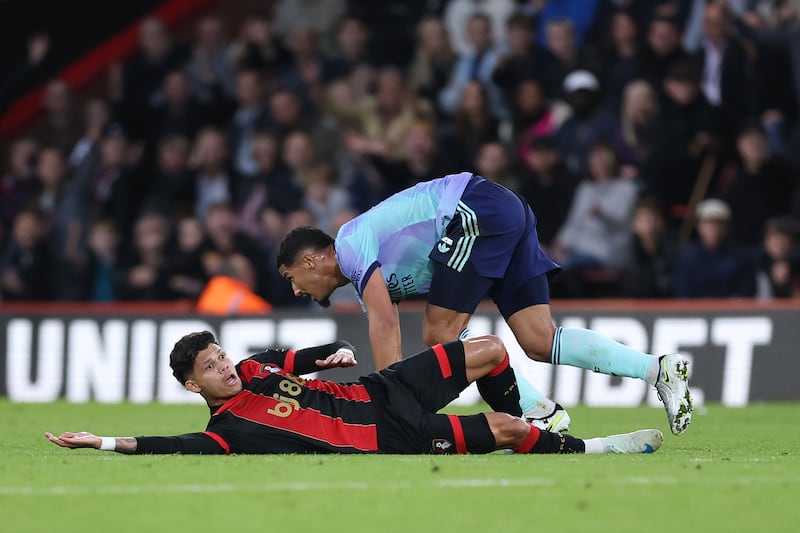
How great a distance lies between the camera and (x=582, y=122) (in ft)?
47.1

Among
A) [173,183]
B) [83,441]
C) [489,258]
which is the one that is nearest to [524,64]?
[173,183]

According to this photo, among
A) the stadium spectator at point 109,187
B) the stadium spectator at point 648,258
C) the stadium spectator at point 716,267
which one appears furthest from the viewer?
the stadium spectator at point 109,187

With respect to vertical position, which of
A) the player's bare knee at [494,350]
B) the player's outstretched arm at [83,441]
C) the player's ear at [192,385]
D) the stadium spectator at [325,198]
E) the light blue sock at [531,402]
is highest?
the stadium spectator at [325,198]

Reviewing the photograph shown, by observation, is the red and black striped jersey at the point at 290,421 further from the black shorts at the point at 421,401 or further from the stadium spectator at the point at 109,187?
the stadium spectator at the point at 109,187

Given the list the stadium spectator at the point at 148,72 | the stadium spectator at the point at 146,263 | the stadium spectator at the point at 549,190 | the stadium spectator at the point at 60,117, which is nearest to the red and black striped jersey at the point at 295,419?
the stadium spectator at the point at 549,190

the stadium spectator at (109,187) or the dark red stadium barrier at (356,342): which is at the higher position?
the stadium spectator at (109,187)

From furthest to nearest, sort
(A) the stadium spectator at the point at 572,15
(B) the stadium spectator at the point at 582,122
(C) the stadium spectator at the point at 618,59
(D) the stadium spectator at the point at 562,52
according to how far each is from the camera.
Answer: (A) the stadium spectator at the point at 572,15 → (D) the stadium spectator at the point at 562,52 → (C) the stadium spectator at the point at 618,59 → (B) the stadium spectator at the point at 582,122

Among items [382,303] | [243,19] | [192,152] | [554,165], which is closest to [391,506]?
[382,303]

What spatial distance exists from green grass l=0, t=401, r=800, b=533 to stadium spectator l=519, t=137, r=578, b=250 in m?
6.43

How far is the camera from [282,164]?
15.8m

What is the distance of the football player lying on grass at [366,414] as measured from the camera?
6.70 m

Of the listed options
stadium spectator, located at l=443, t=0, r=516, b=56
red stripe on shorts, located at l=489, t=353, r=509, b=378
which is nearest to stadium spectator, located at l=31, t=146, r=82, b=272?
stadium spectator, located at l=443, t=0, r=516, b=56

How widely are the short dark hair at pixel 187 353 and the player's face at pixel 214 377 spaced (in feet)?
0.09

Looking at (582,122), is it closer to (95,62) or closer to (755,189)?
(755,189)
